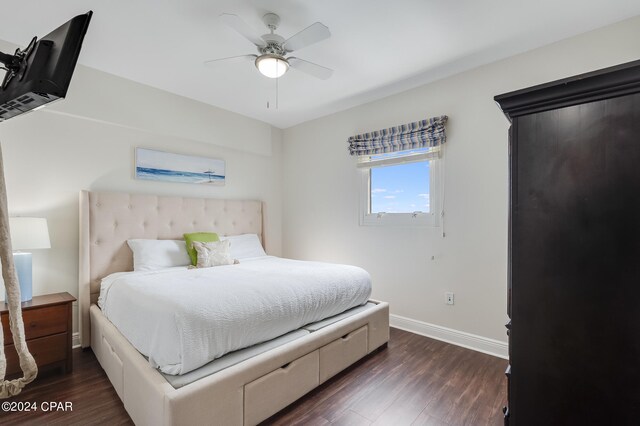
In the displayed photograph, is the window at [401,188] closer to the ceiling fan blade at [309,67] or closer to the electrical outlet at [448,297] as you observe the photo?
the electrical outlet at [448,297]

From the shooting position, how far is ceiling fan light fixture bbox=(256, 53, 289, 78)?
2.01 m

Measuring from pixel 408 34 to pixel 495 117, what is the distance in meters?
1.01

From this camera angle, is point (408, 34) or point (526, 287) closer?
point (526, 287)

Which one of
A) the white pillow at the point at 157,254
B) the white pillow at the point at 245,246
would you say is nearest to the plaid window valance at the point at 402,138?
the white pillow at the point at 245,246

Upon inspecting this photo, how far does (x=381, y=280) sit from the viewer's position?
329cm

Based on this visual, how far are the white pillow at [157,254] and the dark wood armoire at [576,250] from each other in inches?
108

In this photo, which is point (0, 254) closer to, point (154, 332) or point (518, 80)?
point (154, 332)

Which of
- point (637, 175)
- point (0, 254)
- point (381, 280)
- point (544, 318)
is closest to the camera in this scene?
point (0, 254)

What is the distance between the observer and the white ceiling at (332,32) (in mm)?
1901

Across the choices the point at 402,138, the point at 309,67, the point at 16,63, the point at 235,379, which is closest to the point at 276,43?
the point at 309,67

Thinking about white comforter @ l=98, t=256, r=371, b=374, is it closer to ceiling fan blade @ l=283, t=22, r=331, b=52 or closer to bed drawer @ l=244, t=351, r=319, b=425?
bed drawer @ l=244, t=351, r=319, b=425

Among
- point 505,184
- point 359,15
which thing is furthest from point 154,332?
point 505,184

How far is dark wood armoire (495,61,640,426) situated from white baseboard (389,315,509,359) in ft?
6.58

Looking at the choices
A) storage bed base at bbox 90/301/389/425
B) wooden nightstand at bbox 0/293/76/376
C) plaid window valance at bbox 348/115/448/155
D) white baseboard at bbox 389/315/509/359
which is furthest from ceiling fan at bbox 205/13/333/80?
white baseboard at bbox 389/315/509/359
